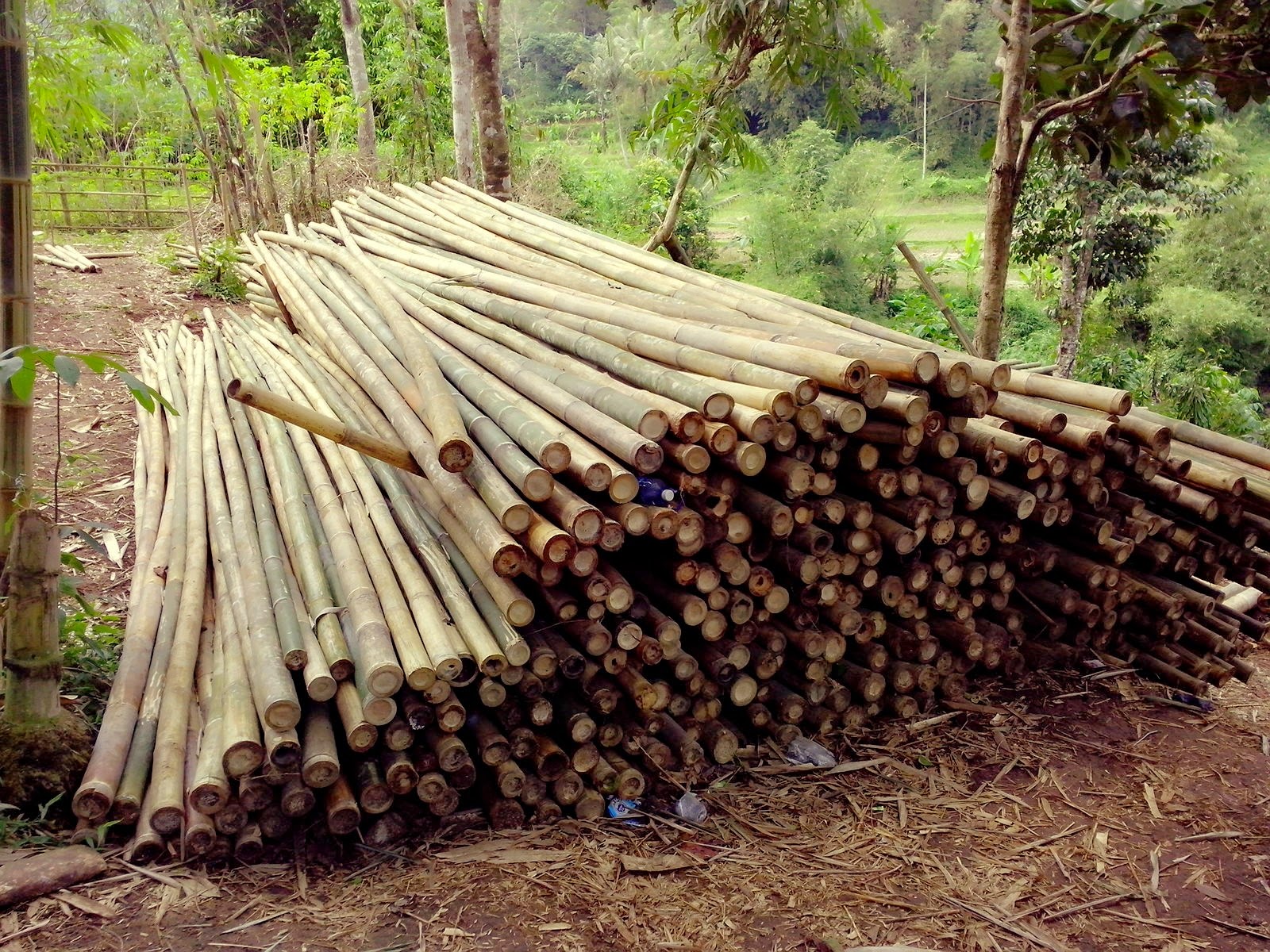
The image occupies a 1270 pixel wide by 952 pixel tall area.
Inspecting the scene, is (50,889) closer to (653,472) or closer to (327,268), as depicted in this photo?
(653,472)

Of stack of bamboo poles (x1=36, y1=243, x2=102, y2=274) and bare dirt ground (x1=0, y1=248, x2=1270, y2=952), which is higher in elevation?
stack of bamboo poles (x1=36, y1=243, x2=102, y2=274)

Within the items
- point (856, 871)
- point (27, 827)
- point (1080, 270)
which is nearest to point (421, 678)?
point (27, 827)

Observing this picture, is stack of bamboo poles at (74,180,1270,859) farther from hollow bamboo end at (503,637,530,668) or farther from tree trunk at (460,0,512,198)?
tree trunk at (460,0,512,198)

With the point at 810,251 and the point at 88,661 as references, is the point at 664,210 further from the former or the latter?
the point at 88,661

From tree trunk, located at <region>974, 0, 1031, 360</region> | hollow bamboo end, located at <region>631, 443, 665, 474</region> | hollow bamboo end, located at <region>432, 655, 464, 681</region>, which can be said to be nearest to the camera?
hollow bamboo end, located at <region>432, 655, 464, 681</region>

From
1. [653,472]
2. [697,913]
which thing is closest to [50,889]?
[697,913]

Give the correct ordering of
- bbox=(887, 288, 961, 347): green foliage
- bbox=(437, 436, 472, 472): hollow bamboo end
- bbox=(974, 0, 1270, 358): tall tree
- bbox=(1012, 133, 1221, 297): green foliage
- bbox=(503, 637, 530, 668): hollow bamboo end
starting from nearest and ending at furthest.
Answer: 1. bbox=(503, 637, 530, 668): hollow bamboo end
2. bbox=(437, 436, 472, 472): hollow bamboo end
3. bbox=(974, 0, 1270, 358): tall tree
4. bbox=(1012, 133, 1221, 297): green foliage
5. bbox=(887, 288, 961, 347): green foliage

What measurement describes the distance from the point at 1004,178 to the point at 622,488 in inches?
138

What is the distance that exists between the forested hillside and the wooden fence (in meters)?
0.59

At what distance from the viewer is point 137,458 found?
5.46m

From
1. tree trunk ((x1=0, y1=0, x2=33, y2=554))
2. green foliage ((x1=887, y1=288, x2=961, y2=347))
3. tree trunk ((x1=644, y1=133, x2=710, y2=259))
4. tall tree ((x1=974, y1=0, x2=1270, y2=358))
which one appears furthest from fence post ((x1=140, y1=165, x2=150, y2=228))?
tree trunk ((x1=0, y1=0, x2=33, y2=554))

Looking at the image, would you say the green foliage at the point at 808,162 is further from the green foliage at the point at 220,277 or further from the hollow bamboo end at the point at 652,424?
the hollow bamboo end at the point at 652,424

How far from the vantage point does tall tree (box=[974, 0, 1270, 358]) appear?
462cm

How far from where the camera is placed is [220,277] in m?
11.2
